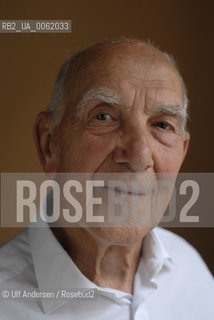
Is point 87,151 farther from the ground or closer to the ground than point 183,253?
farther from the ground

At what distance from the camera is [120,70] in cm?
97

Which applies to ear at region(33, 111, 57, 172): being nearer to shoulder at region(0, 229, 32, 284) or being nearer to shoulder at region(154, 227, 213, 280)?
shoulder at region(0, 229, 32, 284)

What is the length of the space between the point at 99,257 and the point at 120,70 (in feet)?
1.62

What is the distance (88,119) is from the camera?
1.02 metres

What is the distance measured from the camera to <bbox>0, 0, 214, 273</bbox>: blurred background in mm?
1080

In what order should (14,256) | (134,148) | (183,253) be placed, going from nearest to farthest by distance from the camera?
(134,148) < (14,256) < (183,253)

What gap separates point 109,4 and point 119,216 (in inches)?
23.4

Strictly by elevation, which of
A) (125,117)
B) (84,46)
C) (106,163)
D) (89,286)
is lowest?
(89,286)

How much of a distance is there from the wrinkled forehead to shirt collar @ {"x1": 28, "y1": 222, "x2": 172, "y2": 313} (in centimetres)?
37

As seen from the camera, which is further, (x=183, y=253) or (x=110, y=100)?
(x=183, y=253)

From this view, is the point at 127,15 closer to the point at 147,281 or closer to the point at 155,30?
the point at 155,30

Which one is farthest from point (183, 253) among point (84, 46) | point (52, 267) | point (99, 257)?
point (84, 46)

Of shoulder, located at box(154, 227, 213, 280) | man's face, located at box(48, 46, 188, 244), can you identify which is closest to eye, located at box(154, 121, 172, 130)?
man's face, located at box(48, 46, 188, 244)

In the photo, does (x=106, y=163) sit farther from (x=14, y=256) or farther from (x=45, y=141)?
(x=14, y=256)
